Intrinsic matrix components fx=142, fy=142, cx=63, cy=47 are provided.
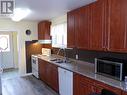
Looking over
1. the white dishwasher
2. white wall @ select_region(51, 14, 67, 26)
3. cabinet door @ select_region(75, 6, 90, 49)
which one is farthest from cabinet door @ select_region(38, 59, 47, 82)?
cabinet door @ select_region(75, 6, 90, 49)

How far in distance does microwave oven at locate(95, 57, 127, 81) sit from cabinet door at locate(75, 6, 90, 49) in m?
0.56

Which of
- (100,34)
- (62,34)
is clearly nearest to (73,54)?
(62,34)

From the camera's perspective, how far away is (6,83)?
518cm

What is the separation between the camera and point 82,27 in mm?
3250

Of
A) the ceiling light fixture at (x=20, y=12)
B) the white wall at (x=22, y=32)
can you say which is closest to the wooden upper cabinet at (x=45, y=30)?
the white wall at (x=22, y=32)

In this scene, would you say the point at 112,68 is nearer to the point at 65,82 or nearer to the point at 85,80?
the point at 85,80

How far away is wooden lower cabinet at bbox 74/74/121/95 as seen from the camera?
7.90ft

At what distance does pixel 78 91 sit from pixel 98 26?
1.43m

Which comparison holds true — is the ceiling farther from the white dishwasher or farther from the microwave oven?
the white dishwasher

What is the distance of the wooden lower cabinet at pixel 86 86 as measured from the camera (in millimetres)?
2407

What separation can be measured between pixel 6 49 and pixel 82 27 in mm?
5524

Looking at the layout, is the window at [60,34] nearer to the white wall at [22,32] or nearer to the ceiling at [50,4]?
the ceiling at [50,4]

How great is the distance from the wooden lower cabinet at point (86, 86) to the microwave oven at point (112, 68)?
0.24 metres

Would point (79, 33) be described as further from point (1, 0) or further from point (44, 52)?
point (44, 52)
